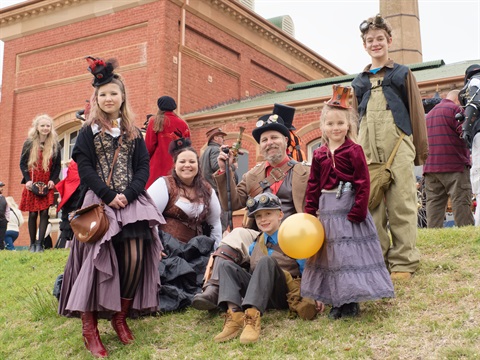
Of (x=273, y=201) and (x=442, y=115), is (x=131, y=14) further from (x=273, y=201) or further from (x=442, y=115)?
(x=273, y=201)

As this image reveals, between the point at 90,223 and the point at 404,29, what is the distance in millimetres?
26559

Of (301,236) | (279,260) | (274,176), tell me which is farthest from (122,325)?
(274,176)

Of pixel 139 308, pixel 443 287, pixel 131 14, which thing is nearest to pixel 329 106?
pixel 443 287

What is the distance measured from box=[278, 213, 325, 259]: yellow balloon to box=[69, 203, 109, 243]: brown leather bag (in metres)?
1.37

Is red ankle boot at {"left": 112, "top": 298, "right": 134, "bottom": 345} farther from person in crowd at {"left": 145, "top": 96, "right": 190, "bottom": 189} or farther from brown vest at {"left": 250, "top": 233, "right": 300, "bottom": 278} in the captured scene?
person in crowd at {"left": 145, "top": 96, "right": 190, "bottom": 189}

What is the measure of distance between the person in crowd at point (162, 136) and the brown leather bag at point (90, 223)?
354 centimetres

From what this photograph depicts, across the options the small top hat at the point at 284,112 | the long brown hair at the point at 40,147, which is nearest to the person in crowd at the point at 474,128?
the small top hat at the point at 284,112

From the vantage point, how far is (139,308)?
196 inches

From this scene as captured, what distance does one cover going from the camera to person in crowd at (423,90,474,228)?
8.30 meters

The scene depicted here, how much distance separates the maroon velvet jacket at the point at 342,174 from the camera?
475 centimetres

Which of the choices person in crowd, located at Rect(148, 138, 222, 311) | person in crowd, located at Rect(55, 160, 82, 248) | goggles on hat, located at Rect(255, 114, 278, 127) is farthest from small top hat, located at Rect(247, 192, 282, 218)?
person in crowd, located at Rect(55, 160, 82, 248)

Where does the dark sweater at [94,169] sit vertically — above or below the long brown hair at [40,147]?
below

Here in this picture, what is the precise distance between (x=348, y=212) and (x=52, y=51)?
17.9 metres

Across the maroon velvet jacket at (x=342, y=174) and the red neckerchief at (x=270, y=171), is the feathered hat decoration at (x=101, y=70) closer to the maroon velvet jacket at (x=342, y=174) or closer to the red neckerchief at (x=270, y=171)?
the red neckerchief at (x=270, y=171)
